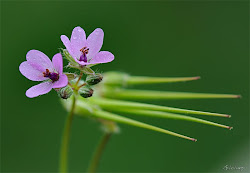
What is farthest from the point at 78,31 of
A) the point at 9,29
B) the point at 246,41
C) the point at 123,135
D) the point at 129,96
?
the point at 246,41

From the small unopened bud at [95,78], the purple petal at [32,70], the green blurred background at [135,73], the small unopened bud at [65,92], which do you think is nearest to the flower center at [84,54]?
the small unopened bud at [95,78]

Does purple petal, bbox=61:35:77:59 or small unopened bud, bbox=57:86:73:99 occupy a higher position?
purple petal, bbox=61:35:77:59

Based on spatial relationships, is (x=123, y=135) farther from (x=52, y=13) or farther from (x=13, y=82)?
(x=52, y=13)

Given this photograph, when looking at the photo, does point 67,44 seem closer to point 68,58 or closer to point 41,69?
point 68,58

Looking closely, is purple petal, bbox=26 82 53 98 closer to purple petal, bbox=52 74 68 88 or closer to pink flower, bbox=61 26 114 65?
purple petal, bbox=52 74 68 88

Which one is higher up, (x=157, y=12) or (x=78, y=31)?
(x=157, y=12)

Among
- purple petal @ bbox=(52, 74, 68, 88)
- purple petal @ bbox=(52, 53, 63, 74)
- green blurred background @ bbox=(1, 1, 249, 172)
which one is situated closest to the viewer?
purple petal @ bbox=(52, 74, 68, 88)

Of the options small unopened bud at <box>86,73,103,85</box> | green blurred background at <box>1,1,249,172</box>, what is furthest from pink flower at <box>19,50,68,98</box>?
green blurred background at <box>1,1,249,172</box>
